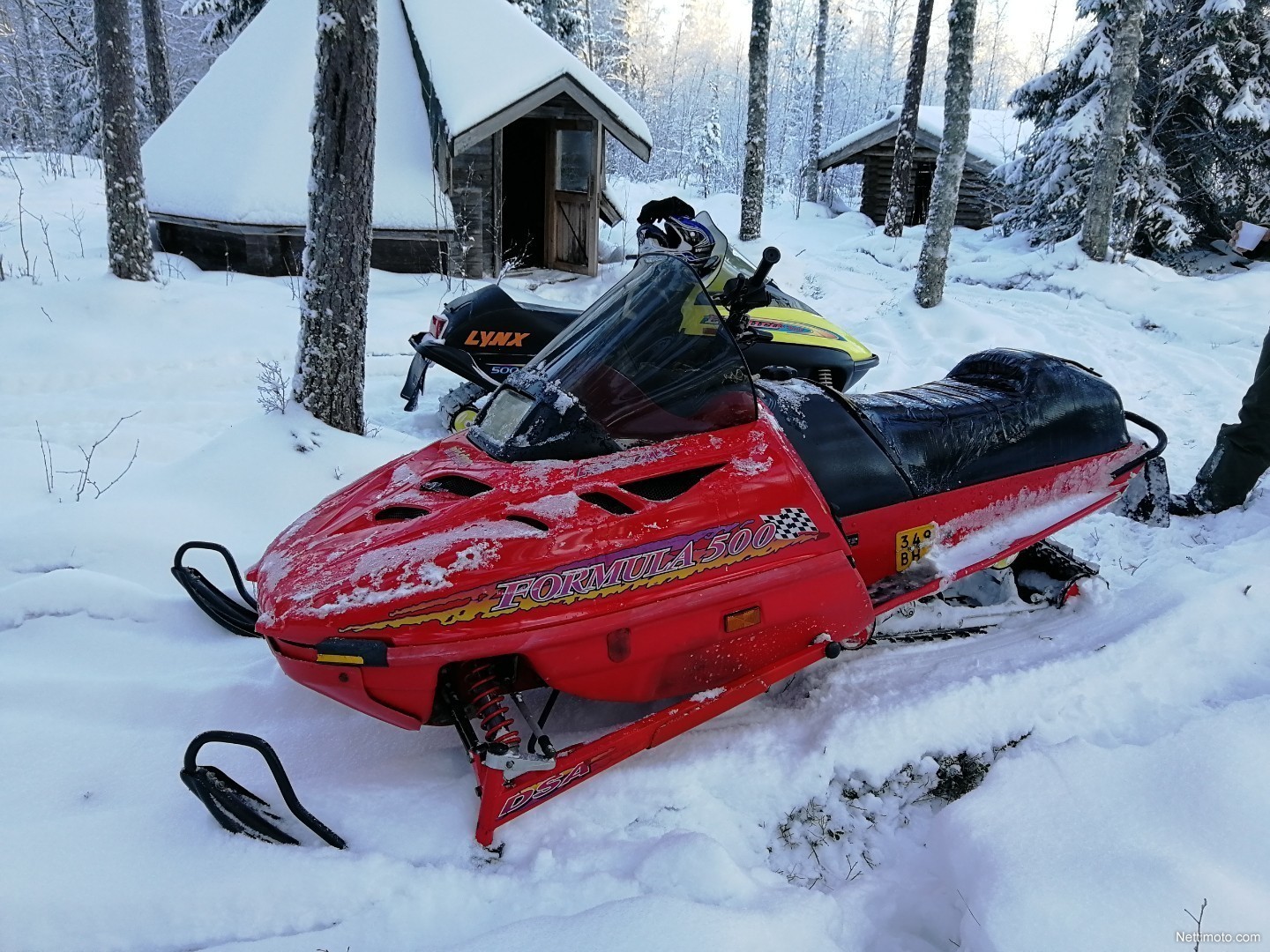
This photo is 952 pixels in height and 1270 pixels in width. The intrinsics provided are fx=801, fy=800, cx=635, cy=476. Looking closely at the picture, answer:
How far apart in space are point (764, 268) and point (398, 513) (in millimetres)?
1273

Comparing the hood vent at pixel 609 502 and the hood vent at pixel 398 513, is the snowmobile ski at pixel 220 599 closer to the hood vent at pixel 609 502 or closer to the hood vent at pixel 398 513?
the hood vent at pixel 398 513

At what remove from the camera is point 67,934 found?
1.64 m

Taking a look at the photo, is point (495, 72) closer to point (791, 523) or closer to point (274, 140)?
point (274, 140)

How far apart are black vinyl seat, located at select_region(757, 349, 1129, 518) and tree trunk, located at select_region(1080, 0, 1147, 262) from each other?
9.09m

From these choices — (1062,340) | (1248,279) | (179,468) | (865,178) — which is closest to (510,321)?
(179,468)

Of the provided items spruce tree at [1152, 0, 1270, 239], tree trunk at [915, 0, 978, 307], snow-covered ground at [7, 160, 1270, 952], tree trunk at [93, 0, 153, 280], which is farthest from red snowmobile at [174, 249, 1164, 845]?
spruce tree at [1152, 0, 1270, 239]

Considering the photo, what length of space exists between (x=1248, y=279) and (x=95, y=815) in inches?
492

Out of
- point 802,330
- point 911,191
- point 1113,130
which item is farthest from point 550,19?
point 802,330

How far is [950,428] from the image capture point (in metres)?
2.80

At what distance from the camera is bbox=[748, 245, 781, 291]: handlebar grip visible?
2.32 m

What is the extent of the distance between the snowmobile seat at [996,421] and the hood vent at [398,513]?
4.76 feet

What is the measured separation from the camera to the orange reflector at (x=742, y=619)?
2193mm

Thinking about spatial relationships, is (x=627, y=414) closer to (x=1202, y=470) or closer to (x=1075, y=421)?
(x=1075, y=421)

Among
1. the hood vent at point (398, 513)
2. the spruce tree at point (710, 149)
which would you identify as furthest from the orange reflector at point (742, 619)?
the spruce tree at point (710, 149)
